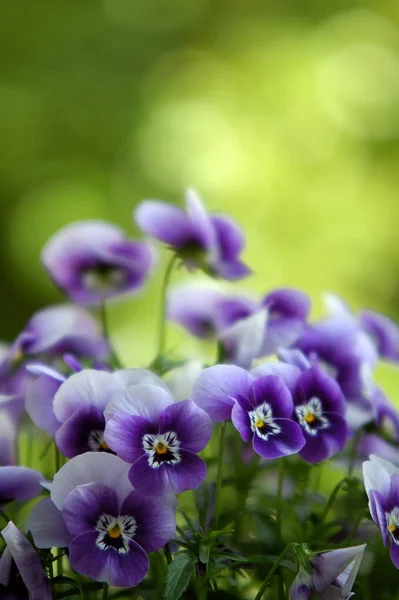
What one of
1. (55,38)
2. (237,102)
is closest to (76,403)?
(237,102)

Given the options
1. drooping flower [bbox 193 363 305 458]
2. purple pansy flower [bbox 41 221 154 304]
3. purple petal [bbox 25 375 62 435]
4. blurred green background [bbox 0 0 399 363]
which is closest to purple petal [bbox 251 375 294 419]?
drooping flower [bbox 193 363 305 458]

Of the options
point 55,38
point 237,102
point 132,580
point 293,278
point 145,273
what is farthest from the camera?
point 55,38

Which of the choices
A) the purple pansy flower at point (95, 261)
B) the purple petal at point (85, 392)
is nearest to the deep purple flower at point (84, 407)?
the purple petal at point (85, 392)

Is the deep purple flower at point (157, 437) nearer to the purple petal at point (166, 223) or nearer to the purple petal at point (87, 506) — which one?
the purple petal at point (87, 506)

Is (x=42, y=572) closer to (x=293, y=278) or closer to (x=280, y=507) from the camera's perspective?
(x=280, y=507)

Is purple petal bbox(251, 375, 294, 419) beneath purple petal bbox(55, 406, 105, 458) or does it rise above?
above

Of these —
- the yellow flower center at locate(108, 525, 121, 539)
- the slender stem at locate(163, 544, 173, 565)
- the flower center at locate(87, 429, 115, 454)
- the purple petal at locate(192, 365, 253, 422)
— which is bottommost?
the slender stem at locate(163, 544, 173, 565)

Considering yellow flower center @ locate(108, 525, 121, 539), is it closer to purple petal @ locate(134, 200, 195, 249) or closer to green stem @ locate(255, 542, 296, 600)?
green stem @ locate(255, 542, 296, 600)

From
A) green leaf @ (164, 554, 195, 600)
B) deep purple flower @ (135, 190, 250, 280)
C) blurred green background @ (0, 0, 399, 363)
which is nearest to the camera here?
green leaf @ (164, 554, 195, 600)
